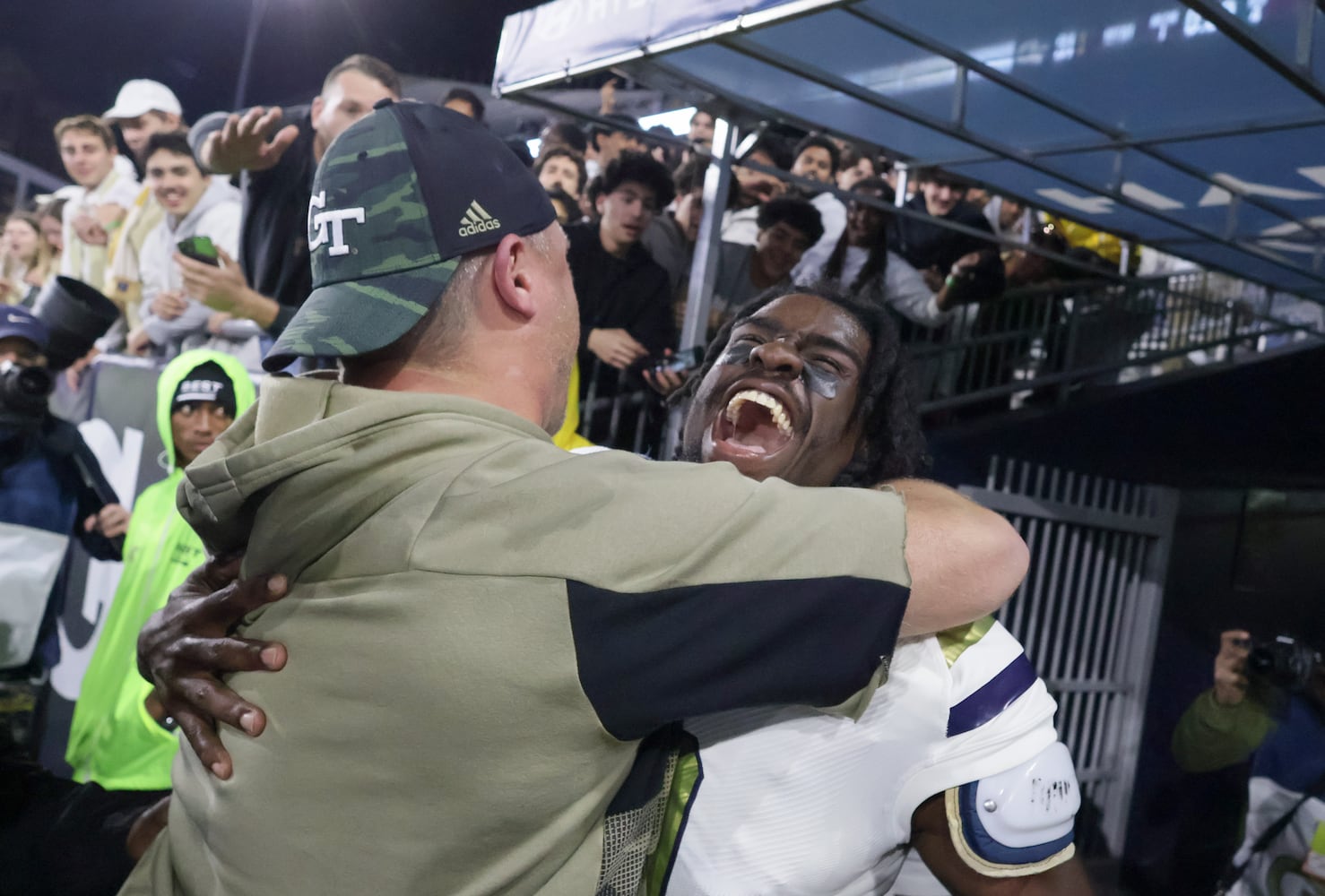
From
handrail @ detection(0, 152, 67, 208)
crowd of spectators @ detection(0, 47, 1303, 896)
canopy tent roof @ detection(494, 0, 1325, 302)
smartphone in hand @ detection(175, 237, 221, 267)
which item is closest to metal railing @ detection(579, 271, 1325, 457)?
crowd of spectators @ detection(0, 47, 1303, 896)

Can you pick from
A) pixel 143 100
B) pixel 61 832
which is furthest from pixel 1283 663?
pixel 143 100

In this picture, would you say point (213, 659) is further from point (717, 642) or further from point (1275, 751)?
point (1275, 751)

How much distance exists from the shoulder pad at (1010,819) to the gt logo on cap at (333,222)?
1.05m

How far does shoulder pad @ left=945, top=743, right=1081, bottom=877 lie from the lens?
1222 millimetres

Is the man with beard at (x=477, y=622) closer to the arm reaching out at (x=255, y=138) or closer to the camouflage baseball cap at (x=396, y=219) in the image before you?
the camouflage baseball cap at (x=396, y=219)

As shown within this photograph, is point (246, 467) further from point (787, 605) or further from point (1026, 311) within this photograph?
point (1026, 311)

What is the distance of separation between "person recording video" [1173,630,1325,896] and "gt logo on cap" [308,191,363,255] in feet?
11.6

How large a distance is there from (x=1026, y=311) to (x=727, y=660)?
520 cm

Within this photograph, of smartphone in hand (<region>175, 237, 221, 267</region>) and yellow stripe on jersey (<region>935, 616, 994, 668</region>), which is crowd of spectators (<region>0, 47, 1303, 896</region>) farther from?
yellow stripe on jersey (<region>935, 616, 994, 668</region>)

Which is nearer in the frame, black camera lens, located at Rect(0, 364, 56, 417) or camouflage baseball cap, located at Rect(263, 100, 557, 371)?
camouflage baseball cap, located at Rect(263, 100, 557, 371)

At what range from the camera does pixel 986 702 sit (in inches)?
49.8

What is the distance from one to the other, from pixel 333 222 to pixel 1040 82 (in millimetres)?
3077

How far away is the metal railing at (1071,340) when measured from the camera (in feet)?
16.8

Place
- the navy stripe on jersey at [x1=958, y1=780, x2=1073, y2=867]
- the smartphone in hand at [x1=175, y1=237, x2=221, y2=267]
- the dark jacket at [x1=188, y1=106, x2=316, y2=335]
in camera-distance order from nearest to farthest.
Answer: the navy stripe on jersey at [x1=958, y1=780, x2=1073, y2=867]
the dark jacket at [x1=188, y1=106, x2=316, y2=335]
the smartphone in hand at [x1=175, y1=237, x2=221, y2=267]
